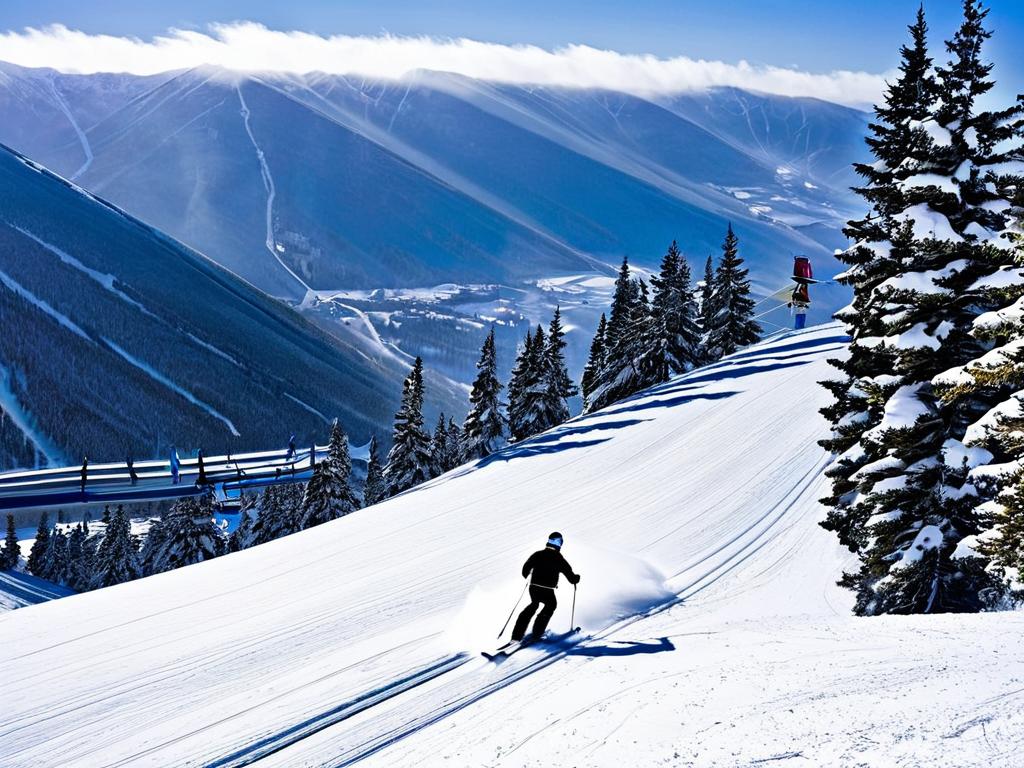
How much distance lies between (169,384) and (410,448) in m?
126

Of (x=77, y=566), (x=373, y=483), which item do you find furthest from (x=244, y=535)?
(x=77, y=566)

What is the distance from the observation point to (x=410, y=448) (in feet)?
145

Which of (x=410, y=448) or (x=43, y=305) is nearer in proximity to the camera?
(x=410, y=448)

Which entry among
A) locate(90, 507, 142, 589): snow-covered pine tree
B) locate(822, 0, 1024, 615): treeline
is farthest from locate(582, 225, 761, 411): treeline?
locate(90, 507, 142, 589): snow-covered pine tree

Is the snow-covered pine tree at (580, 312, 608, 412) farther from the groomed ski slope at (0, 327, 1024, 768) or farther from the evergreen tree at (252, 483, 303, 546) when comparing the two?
the groomed ski slope at (0, 327, 1024, 768)

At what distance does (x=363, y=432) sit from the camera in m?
164

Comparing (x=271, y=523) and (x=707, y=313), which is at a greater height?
(x=707, y=313)

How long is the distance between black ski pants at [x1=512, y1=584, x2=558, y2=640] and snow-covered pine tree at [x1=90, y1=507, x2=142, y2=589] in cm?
4620

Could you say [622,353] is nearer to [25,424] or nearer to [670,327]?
[670,327]

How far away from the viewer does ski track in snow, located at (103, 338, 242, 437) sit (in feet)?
493

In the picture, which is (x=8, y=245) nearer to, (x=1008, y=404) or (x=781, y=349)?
(x=781, y=349)

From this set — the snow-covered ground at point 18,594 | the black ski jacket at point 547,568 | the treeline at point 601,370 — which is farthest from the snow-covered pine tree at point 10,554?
the black ski jacket at point 547,568

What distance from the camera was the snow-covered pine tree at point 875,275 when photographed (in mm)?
14531

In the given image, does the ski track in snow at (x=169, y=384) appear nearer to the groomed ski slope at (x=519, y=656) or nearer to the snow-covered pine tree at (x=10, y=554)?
the snow-covered pine tree at (x=10, y=554)
